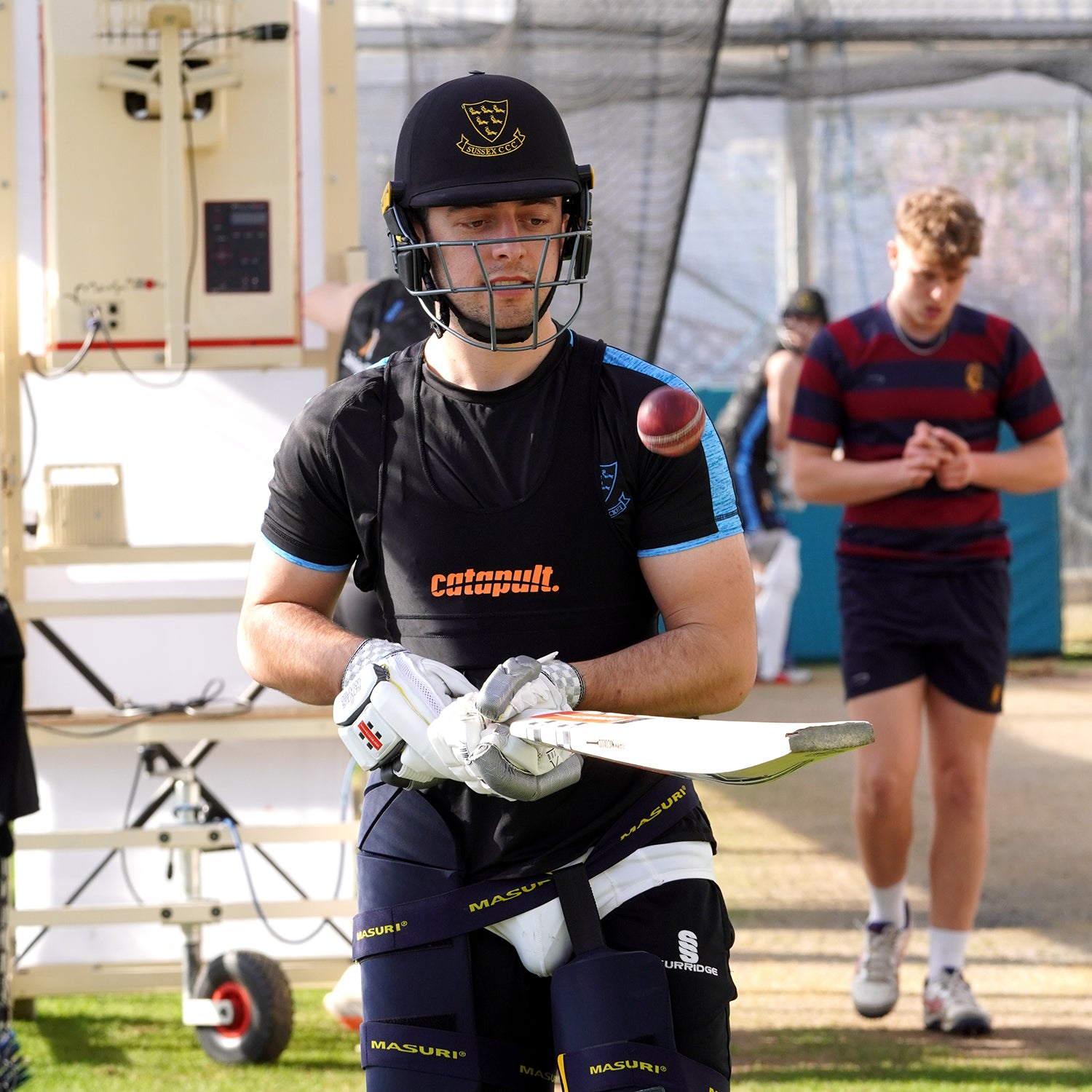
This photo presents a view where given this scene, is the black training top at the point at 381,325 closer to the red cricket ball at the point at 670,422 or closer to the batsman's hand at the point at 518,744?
the red cricket ball at the point at 670,422

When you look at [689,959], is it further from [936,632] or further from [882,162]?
[882,162]

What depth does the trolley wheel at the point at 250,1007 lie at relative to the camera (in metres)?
4.50

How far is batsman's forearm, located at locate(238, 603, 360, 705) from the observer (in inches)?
95.7

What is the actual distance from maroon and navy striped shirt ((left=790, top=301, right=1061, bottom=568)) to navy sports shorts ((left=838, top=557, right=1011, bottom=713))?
6cm

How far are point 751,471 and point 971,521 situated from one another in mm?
5565

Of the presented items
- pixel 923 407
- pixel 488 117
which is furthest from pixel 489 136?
pixel 923 407

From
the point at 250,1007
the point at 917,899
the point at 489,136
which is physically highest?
the point at 489,136

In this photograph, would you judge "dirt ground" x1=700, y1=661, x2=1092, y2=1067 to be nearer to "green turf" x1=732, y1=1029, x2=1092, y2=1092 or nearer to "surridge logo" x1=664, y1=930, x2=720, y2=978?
"green turf" x1=732, y1=1029, x2=1092, y2=1092

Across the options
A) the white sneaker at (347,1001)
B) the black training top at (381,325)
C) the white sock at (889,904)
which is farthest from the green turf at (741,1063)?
the black training top at (381,325)

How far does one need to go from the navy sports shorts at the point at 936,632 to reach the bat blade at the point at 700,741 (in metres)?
2.65

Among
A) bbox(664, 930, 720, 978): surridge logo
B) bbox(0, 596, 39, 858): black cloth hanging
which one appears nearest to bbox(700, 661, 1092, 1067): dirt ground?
bbox(0, 596, 39, 858): black cloth hanging

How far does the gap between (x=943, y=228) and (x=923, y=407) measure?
1.61 feet

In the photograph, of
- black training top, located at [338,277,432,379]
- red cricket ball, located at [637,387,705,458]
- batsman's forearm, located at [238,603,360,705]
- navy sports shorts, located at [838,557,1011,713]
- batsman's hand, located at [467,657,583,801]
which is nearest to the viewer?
batsman's hand, located at [467,657,583,801]

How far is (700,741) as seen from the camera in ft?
6.46
